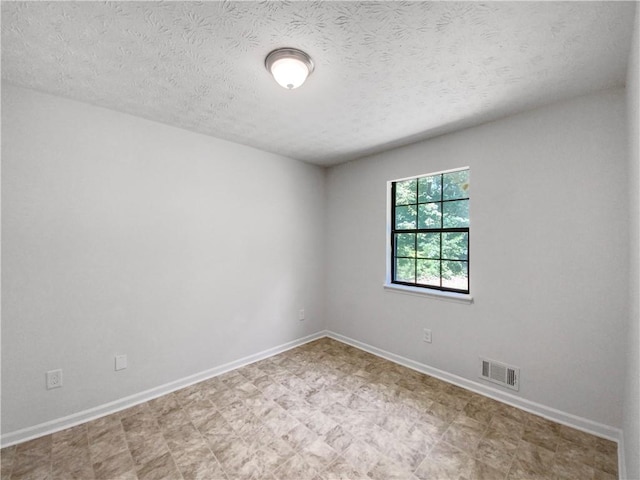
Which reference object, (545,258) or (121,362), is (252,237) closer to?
(121,362)

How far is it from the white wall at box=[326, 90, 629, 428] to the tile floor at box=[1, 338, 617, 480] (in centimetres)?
A: 38

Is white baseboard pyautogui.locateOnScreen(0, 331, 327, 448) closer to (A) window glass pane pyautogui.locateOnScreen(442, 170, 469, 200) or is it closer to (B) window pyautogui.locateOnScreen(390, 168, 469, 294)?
(B) window pyautogui.locateOnScreen(390, 168, 469, 294)

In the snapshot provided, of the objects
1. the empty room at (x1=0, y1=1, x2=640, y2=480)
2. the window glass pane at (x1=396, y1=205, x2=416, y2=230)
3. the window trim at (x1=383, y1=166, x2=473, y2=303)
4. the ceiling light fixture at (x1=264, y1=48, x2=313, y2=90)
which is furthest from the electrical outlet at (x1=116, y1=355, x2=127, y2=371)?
the window glass pane at (x1=396, y1=205, x2=416, y2=230)

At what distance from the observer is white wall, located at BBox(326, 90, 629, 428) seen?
1.93 m

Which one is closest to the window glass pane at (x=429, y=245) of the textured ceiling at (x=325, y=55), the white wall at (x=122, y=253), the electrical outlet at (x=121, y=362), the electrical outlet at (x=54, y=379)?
the textured ceiling at (x=325, y=55)

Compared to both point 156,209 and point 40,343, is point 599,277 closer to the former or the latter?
point 156,209

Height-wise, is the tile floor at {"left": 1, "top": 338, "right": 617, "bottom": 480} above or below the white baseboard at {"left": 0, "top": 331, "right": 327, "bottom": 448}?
below

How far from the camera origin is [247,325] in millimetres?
3188

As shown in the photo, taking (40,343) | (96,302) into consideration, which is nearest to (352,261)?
(96,302)

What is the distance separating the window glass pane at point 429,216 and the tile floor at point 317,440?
1.62m

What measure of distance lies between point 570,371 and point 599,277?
0.74 m

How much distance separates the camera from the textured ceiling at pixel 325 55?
1.31m

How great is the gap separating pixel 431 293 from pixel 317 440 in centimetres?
175

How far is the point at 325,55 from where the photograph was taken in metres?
1.60
